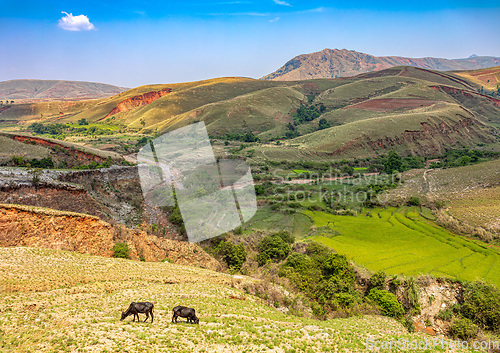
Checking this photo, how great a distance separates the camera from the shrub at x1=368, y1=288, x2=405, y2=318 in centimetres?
1947

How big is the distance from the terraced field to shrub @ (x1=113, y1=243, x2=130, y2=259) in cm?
1976

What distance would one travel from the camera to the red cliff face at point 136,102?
177 meters

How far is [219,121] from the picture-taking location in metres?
123

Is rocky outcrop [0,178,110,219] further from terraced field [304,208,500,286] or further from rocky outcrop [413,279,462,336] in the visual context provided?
rocky outcrop [413,279,462,336]

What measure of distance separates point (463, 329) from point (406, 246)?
1322 cm

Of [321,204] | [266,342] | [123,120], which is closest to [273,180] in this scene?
[321,204]

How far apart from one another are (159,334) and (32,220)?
1430 cm

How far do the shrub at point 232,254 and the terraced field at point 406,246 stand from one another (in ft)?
31.4

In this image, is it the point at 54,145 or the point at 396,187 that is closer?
the point at 54,145

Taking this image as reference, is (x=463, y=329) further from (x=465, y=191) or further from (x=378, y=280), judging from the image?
(x=465, y=191)

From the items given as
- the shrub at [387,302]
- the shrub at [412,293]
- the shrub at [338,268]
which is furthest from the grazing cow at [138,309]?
the shrub at [412,293]

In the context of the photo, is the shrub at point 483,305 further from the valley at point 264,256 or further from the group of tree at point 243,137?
the group of tree at point 243,137

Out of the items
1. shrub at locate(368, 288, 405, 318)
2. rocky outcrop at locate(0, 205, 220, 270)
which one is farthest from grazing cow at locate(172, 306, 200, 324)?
shrub at locate(368, 288, 405, 318)

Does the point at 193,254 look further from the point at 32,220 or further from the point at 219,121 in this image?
the point at 219,121
